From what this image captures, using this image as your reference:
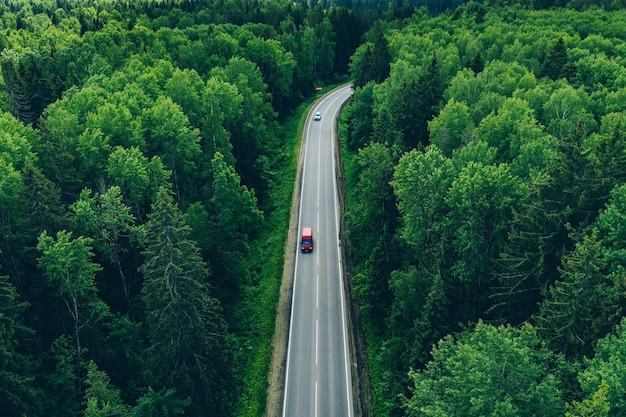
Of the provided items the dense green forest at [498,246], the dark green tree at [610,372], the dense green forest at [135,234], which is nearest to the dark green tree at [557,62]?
the dense green forest at [498,246]

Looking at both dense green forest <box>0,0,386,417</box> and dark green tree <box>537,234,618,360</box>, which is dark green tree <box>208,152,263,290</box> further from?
dark green tree <box>537,234,618,360</box>

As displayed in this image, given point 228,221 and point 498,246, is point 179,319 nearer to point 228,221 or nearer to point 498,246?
point 228,221

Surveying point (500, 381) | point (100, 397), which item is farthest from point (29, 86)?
point (500, 381)

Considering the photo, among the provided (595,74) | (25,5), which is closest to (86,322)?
(595,74)

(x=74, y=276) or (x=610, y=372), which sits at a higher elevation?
(x=74, y=276)

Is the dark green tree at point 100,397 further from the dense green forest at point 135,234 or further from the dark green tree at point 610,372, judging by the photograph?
the dark green tree at point 610,372

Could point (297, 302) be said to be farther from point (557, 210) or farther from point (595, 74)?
point (595, 74)
